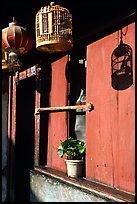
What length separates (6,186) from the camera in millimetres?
7164

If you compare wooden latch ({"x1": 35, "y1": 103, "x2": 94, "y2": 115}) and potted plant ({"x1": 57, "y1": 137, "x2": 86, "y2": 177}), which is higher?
wooden latch ({"x1": 35, "y1": 103, "x2": 94, "y2": 115})

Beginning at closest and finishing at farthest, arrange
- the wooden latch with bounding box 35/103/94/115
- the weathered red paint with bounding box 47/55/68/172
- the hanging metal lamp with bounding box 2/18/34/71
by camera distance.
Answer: the wooden latch with bounding box 35/103/94/115, the hanging metal lamp with bounding box 2/18/34/71, the weathered red paint with bounding box 47/55/68/172

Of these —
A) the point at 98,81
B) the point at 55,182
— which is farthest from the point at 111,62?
the point at 55,182

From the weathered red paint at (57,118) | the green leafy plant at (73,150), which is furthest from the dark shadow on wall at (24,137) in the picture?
the green leafy plant at (73,150)

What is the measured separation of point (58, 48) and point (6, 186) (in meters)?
4.46

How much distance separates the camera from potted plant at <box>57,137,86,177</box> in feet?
14.9

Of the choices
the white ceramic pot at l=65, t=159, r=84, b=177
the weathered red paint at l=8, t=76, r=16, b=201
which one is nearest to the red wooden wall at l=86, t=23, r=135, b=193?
the white ceramic pot at l=65, t=159, r=84, b=177

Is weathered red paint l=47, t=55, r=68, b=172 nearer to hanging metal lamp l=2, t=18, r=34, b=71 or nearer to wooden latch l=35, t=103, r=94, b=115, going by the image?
wooden latch l=35, t=103, r=94, b=115

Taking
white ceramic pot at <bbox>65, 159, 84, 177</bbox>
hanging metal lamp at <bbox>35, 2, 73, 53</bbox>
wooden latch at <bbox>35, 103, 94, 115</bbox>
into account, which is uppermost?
hanging metal lamp at <bbox>35, 2, 73, 53</bbox>

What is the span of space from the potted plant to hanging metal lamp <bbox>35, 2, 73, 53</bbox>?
1.59m

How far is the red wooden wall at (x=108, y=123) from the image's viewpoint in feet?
11.9

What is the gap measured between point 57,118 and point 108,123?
66.3 inches

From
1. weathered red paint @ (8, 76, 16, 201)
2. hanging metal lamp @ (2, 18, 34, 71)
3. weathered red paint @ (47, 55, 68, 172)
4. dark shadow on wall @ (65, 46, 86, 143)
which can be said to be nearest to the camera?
hanging metal lamp @ (2, 18, 34, 71)

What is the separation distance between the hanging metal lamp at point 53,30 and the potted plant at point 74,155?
1.59 metres
